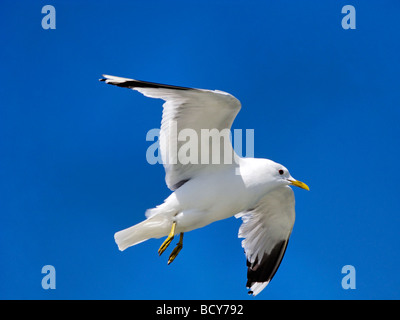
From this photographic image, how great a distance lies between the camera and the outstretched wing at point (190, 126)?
5672 millimetres

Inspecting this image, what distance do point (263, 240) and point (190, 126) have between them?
219cm

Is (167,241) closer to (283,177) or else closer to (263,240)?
(283,177)

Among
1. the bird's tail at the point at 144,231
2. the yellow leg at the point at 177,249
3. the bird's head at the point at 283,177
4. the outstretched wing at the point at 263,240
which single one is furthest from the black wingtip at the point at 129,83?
the outstretched wing at the point at 263,240

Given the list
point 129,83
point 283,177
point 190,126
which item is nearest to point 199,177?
point 190,126

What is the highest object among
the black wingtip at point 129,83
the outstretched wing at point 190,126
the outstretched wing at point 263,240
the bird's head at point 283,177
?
the black wingtip at point 129,83

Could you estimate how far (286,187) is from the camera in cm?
701

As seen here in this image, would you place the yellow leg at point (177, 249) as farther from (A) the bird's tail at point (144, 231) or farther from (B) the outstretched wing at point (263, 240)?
(B) the outstretched wing at point (263, 240)

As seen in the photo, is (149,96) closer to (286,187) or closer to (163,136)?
(163,136)

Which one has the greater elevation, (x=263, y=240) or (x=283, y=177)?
(x=283, y=177)

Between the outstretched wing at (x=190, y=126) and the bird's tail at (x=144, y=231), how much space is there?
47cm

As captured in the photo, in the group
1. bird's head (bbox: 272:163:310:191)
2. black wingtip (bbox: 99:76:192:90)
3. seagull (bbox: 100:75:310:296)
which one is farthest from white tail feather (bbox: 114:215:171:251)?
black wingtip (bbox: 99:76:192:90)

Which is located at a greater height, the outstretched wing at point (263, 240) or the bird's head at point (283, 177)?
the bird's head at point (283, 177)

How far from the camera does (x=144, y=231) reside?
634cm

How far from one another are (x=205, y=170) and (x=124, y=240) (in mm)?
1153
